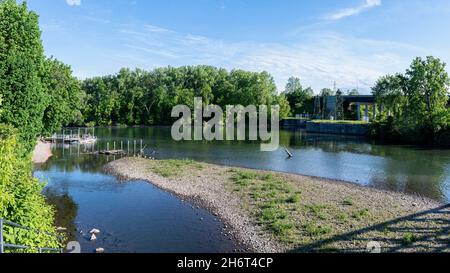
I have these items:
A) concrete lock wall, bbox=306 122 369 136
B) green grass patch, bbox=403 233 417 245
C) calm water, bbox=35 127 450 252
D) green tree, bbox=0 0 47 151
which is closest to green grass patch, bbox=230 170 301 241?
calm water, bbox=35 127 450 252

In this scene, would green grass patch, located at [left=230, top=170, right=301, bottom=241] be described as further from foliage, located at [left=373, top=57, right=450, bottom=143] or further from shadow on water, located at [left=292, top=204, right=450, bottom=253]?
foliage, located at [left=373, top=57, right=450, bottom=143]

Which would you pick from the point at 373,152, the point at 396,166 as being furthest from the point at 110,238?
the point at 373,152

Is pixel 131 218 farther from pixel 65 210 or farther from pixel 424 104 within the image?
pixel 424 104

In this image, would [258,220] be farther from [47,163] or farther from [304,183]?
[47,163]

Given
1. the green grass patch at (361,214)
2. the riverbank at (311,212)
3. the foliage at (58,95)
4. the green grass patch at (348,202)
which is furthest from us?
the foliage at (58,95)

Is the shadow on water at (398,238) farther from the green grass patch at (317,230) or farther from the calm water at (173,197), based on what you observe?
the calm water at (173,197)

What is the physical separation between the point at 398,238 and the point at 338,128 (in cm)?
8144

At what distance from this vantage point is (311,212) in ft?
82.6

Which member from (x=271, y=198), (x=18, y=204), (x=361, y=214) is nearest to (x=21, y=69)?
(x=18, y=204)

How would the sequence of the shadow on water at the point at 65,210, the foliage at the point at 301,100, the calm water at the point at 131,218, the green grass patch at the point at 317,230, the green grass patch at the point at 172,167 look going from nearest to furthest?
the green grass patch at the point at 317,230, the calm water at the point at 131,218, the shadow on water at the point at 65,210, the green grass patch at the point at 172,167, the foliage at the point at 301,100

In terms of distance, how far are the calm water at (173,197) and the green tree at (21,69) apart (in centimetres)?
702

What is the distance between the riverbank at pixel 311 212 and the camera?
2014cm

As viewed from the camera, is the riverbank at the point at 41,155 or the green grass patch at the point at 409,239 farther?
the riverbank at the point at 41,155

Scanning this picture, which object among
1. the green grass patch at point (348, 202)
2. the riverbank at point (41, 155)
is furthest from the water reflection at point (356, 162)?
the green grass patch at point (348, 202)
